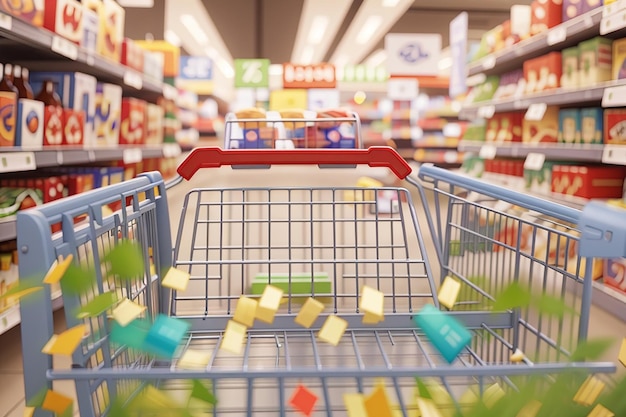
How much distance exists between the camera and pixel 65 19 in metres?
2.95

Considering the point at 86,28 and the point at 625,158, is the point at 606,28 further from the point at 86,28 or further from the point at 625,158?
the point at 86,28

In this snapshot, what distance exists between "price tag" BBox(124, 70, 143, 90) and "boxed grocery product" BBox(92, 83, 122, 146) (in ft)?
0.35

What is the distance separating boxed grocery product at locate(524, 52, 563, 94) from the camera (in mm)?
4141

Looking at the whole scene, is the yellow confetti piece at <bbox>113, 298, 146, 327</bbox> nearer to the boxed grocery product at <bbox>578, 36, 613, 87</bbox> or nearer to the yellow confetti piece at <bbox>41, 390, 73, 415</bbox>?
the yellow confetti piece at <bbox>41, 390, 73, 415</bbox>

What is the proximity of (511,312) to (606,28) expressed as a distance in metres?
2.47

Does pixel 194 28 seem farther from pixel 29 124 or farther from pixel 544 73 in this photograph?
pixel 29 124

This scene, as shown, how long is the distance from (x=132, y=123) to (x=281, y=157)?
127 inches

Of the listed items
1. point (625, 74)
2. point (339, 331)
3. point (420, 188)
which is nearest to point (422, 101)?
point (625, 74)

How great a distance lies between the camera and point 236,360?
136 centimetres

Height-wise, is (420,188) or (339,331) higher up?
(420,188)

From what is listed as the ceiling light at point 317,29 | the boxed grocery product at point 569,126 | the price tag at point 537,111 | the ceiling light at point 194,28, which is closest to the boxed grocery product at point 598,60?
the boxed grocery product at point 569,126

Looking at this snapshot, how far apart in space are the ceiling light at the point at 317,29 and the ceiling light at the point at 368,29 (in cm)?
80

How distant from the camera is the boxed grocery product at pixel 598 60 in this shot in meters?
3.57

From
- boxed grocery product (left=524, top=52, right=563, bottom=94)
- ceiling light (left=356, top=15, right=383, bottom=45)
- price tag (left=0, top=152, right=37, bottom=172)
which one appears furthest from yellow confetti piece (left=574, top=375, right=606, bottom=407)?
ceiling light (left=356, top=15, right=383, bottom=45)
